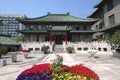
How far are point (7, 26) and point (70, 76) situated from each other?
137678 millimetres

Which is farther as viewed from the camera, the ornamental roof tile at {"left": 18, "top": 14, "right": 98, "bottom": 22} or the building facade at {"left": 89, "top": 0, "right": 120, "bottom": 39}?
the ornamental roof tile at {"left": 18, "top": 14, "right": 98, "bottom": 22}

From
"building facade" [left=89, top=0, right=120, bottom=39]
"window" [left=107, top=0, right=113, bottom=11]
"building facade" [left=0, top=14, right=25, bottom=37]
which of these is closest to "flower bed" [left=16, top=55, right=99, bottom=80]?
"building facade" [left=89, top=0, right=120, bottom=39]

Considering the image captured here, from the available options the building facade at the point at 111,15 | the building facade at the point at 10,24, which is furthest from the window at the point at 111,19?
the building facade at the point at 10,24

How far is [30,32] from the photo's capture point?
1805 inches

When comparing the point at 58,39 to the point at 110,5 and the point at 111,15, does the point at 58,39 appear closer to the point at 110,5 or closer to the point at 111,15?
the point at 111,15

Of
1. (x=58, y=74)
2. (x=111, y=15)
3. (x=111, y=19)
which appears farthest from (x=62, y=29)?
(x=58, y=74)

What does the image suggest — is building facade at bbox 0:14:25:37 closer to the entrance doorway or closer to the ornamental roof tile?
the ornamental roof tile

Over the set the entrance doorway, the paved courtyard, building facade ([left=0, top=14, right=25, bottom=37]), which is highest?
building facade ([left=0, top=14, right=25, bottom=37])

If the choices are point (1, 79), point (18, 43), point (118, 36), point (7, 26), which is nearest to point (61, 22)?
point (18, 43)

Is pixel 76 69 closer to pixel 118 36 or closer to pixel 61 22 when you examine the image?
pixel 118 36

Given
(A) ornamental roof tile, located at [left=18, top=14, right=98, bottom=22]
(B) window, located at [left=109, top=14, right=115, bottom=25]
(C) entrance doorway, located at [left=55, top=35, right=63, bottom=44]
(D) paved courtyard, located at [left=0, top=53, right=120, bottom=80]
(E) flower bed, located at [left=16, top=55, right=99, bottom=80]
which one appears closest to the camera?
(E) flower bed, located at [left=16, top=55, right=99, bottom=80]

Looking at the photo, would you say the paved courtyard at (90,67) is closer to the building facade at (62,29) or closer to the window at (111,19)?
the window at (111,19)

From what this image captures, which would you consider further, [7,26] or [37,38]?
[7,26]

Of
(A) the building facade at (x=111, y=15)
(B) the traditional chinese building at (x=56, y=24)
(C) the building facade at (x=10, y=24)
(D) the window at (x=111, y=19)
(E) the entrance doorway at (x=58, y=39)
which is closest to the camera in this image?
(A) the building facade at (x=111, y=15)
